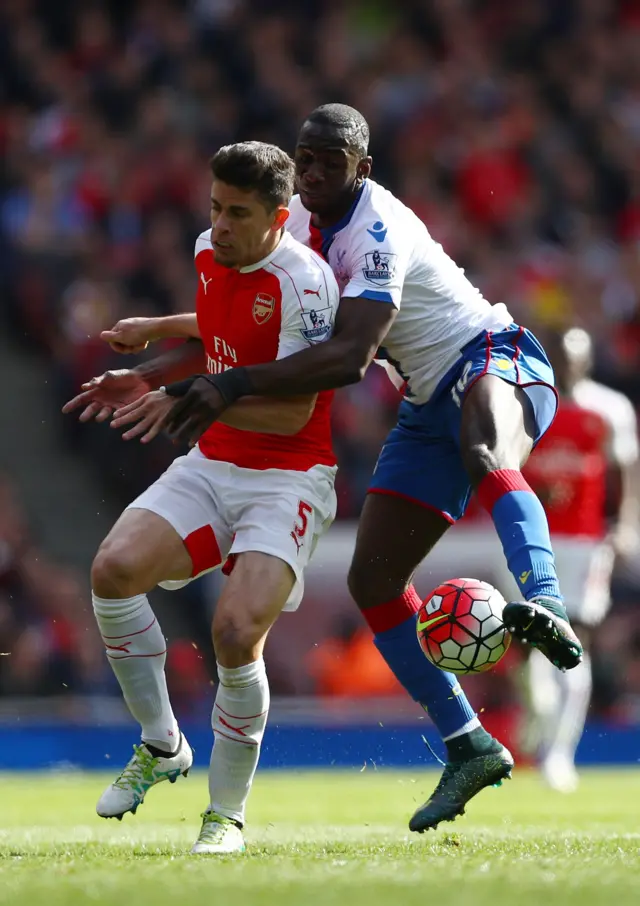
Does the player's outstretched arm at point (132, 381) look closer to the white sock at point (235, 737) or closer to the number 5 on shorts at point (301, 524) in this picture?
the number 5 on shorts at point (301, 524)

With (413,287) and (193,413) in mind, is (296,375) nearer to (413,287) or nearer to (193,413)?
(193,413)

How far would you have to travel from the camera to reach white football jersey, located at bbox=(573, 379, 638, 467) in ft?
33.4

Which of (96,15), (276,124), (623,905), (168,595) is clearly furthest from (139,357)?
(623,905)

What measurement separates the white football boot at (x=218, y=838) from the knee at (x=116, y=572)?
838mm

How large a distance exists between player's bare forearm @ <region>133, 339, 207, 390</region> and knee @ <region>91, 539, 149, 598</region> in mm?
858

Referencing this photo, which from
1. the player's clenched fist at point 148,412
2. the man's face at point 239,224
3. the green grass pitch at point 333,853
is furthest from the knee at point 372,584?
the man's face at point 239,224

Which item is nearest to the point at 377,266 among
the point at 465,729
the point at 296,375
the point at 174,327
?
the point at 296,375

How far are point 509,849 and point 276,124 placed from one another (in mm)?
11868

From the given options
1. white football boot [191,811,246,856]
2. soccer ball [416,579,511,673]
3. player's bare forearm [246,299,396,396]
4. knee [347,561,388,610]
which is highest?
player's bare forearm [246,299,396,396]

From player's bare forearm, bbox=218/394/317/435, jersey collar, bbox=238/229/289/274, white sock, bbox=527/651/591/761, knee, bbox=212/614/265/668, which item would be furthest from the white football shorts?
white sock, bbox=527/651/591/761

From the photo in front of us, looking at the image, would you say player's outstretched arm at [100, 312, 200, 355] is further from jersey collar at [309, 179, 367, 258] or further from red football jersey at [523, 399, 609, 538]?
red football jersey at [523, 399, 609, 538]

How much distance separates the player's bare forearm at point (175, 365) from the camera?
632 centimetres

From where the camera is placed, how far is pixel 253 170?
5.60 m

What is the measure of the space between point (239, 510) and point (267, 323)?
0.69 m
